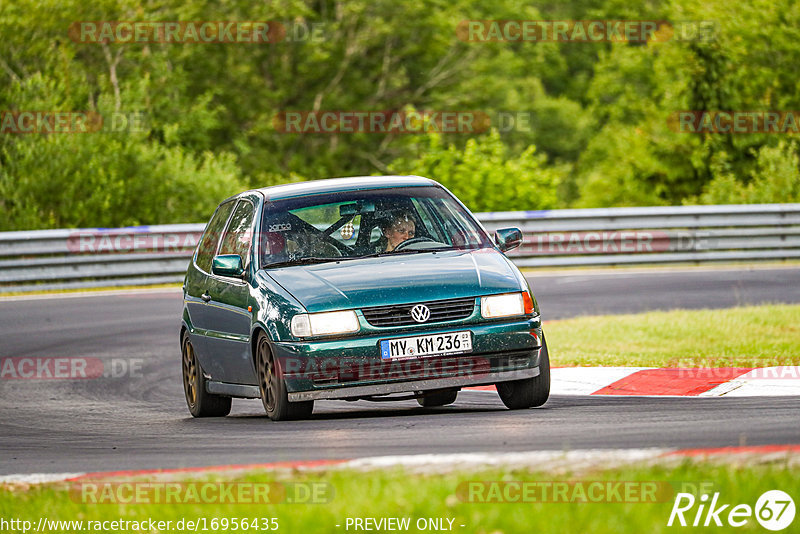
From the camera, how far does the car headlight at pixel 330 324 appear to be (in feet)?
27.9

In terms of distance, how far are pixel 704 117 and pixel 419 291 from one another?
3365cm

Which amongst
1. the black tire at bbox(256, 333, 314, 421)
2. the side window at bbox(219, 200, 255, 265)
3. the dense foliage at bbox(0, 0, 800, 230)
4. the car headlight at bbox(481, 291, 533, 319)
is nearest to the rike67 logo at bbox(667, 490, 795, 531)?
the car headlight at bbox(481, 291, 533, 319)

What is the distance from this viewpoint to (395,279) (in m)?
8.71

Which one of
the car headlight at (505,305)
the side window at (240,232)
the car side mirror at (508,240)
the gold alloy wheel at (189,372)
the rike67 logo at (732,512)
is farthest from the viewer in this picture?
the gold alloy wheel at (189,372)

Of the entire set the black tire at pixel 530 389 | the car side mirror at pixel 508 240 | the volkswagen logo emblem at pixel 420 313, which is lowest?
the black tire at pixel 530 389

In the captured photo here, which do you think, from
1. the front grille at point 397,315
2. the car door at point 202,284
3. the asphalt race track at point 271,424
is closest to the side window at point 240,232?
the car door at point 202,284

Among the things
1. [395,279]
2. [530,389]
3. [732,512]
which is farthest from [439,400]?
[732,512]

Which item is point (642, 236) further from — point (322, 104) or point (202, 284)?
point (322, 104)

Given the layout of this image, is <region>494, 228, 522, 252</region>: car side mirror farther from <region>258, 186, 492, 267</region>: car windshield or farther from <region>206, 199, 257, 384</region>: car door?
<region>206, 199, 257, 384</region>: car door

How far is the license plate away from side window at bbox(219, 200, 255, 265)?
1.58m

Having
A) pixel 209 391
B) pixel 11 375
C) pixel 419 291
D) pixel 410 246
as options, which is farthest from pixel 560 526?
pixel 11 375

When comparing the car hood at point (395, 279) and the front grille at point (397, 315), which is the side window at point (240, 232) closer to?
the car hood at point (395, 279)

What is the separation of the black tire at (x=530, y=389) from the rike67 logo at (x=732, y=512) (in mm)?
3625

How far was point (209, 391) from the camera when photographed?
10.3 meters
